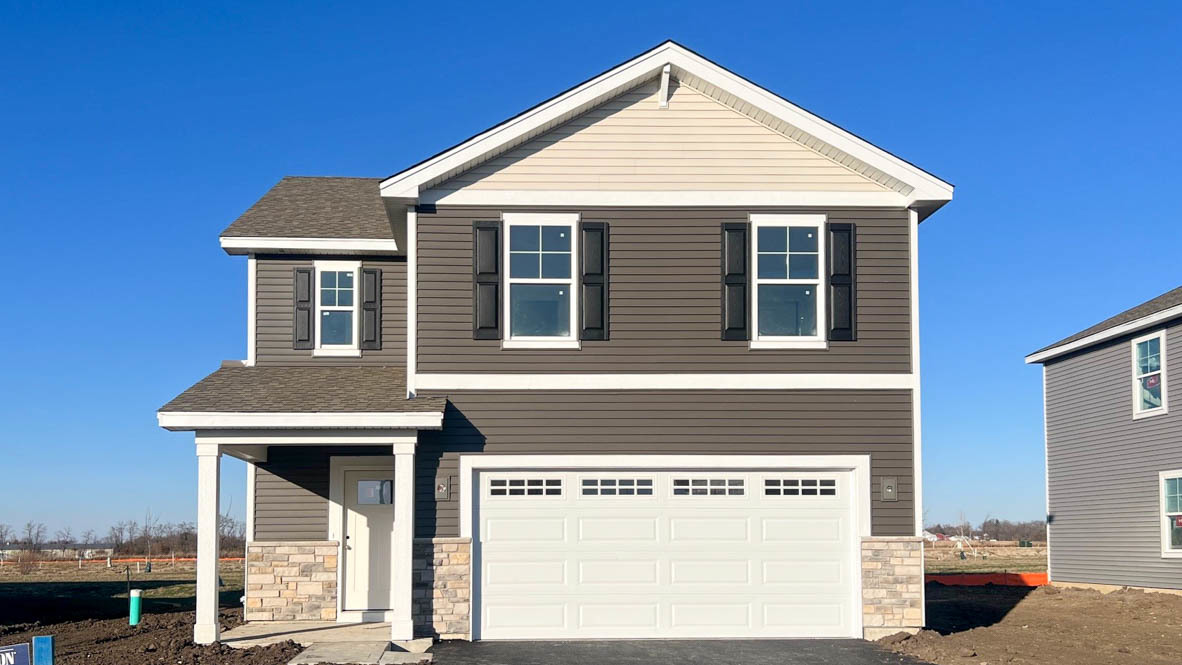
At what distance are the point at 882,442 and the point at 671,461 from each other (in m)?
2.59

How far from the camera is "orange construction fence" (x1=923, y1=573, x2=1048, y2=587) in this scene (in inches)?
976

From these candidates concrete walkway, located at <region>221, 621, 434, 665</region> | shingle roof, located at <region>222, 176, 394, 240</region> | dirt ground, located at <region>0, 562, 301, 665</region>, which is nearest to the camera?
concrete walkway, located at <region>221, 621, 434, 665</region>

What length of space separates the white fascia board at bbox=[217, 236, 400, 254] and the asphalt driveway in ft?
18.2

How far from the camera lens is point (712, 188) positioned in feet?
47.3

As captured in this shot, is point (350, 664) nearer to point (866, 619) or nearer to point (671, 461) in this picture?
point (671, 461)

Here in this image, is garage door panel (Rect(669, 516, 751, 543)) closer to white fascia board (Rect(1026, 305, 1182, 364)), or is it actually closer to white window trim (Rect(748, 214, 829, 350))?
white window trim (Rect(748, 214, 829, 350))

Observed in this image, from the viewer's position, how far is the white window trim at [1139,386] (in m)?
20.4

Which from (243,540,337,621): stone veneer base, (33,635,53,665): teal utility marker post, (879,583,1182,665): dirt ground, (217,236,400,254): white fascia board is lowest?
(879,583,1182,665): dirt ground

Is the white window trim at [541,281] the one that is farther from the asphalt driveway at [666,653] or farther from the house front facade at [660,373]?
the asphalt driveway at [666,653]

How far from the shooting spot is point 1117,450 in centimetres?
2227

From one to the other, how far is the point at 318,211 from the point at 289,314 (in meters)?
1.83

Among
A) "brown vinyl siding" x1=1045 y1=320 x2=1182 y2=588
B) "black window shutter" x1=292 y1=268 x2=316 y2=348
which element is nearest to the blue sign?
"black window shutter" x1=292 y1=268 x2=316 y2=348

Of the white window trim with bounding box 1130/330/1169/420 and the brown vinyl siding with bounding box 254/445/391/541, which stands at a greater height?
the white window trim with bounding box 1130/330/1169/420

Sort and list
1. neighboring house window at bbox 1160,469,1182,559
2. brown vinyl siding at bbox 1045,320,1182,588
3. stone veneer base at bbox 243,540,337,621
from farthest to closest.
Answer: brown vinyl siding at bbox 1045,320,1182,588, neighboring house window at bbox 1160,469,1182,559, stone veneer base at bbox 243,540,337,621
